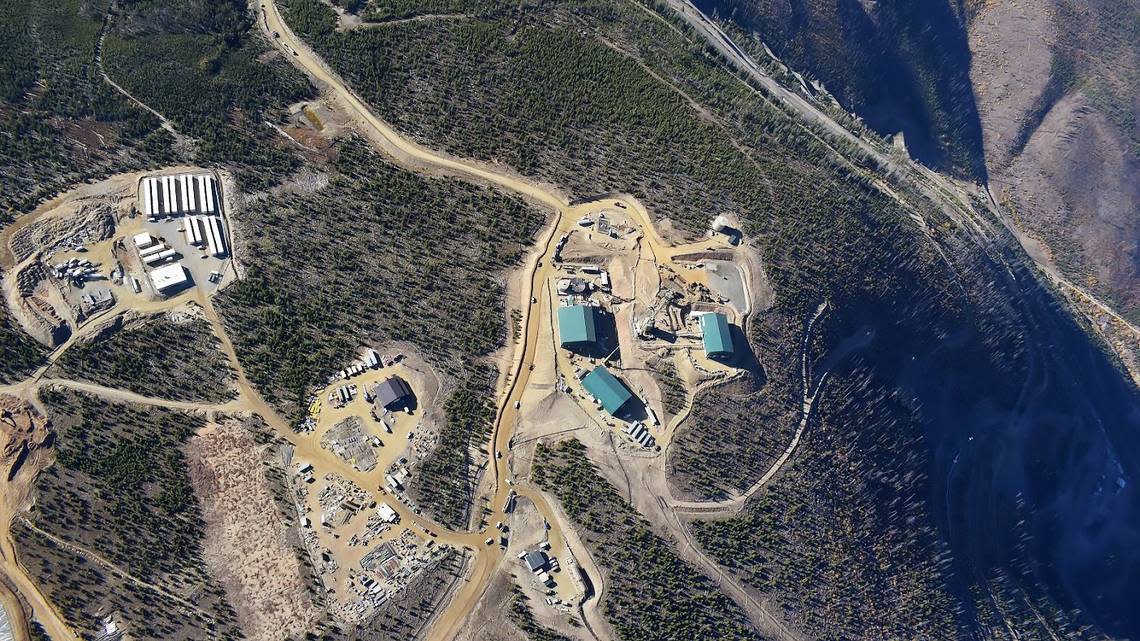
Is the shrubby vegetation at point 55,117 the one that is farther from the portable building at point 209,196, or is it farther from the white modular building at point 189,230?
the white modular building at point 189,230

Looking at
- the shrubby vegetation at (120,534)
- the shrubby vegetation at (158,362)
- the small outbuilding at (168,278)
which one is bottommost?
the shrubby vegetation at (120,534)

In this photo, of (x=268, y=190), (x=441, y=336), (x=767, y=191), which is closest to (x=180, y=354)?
(x=268, y=190)

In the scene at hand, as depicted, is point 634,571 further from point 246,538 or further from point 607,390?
point 246,538

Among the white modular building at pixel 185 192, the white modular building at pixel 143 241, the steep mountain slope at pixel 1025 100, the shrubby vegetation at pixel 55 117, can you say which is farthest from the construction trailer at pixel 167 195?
the steep mountain slope at pixel 1025 100

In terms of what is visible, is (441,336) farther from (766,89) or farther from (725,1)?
(725,1)

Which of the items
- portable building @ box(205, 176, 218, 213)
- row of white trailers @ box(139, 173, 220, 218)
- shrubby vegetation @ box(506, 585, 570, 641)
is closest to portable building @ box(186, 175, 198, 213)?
row of white trailers @ box(139, 173, 220, 218)

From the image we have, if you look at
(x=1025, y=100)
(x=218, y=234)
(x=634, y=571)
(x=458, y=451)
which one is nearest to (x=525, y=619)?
(x=634, y=571)
